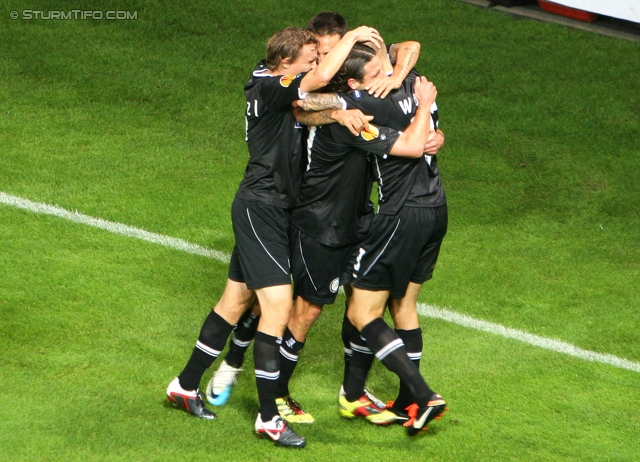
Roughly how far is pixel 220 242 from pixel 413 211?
2645 mm

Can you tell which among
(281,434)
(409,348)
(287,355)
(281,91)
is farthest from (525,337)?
(281,91)

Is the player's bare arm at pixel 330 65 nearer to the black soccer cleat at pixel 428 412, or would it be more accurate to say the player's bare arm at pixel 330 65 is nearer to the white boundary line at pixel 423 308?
the black soccer cleat at pixel 428 412

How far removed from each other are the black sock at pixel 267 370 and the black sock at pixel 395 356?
1.60 ft

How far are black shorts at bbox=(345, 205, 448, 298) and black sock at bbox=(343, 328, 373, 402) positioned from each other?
427 mm

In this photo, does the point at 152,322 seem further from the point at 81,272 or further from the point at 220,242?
the point at 220,242

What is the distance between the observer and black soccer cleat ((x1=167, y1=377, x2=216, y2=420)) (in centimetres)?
473

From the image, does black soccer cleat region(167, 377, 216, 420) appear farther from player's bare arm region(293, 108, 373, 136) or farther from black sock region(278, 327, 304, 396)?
player's bare arm region(293, 108, 373, 136)

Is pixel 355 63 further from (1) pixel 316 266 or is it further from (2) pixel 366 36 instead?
(1) pixel 316 266

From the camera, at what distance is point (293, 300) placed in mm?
4820

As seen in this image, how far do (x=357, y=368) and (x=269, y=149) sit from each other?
4.40ft

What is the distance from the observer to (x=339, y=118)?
424 cm

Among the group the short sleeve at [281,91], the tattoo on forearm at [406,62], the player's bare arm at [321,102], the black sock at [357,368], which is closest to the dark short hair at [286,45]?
the short sleeve at [281,91]

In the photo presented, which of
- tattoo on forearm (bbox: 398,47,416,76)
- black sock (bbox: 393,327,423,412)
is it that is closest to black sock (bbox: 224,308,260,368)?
black sock (bbox: 393,327,423,412)

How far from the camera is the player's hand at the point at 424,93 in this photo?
4422 millimetres
